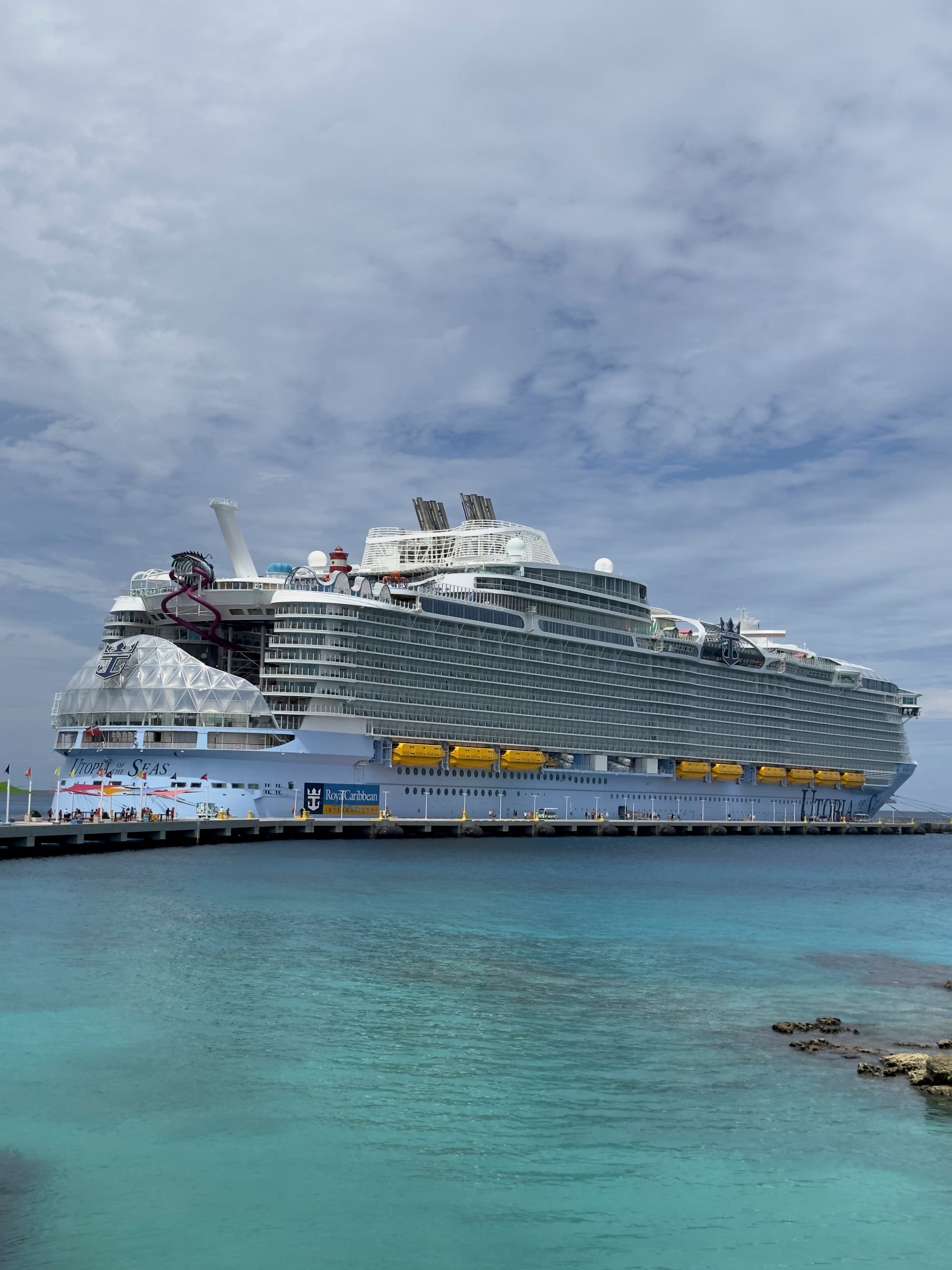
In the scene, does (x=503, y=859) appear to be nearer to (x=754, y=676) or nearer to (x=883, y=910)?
(x=883, y=910)

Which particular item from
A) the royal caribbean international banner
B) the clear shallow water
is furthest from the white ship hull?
the clear shallow water

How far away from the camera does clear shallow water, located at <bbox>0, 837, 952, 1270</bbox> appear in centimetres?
1669

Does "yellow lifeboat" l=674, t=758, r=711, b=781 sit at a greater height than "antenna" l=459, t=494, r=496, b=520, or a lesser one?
lesser

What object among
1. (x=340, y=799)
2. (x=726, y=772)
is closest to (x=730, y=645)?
(x=726, y=772)

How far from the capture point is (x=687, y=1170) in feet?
62.4

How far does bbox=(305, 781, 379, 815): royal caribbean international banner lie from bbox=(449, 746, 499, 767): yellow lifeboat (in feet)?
29.7

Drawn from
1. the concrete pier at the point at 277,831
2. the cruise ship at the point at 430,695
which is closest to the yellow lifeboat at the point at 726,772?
the cruise ship at the point at 430,695

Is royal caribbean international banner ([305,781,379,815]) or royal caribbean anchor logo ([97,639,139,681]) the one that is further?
royal caribbean international banner ([305,781,379,815])

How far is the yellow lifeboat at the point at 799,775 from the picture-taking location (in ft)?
478

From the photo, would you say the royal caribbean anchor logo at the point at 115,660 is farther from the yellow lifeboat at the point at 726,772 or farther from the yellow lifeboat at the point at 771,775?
the yellow lifeboat at the point at 771,775

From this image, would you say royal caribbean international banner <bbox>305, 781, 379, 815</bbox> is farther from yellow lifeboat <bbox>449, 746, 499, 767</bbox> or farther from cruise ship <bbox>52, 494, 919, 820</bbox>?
yellow lifeboat <bbox>449, 746, 499, 767</bbox>

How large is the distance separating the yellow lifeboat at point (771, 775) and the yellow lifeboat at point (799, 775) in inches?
43.8

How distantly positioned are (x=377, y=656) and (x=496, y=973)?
58.9 m

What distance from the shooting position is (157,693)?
79.8 m
